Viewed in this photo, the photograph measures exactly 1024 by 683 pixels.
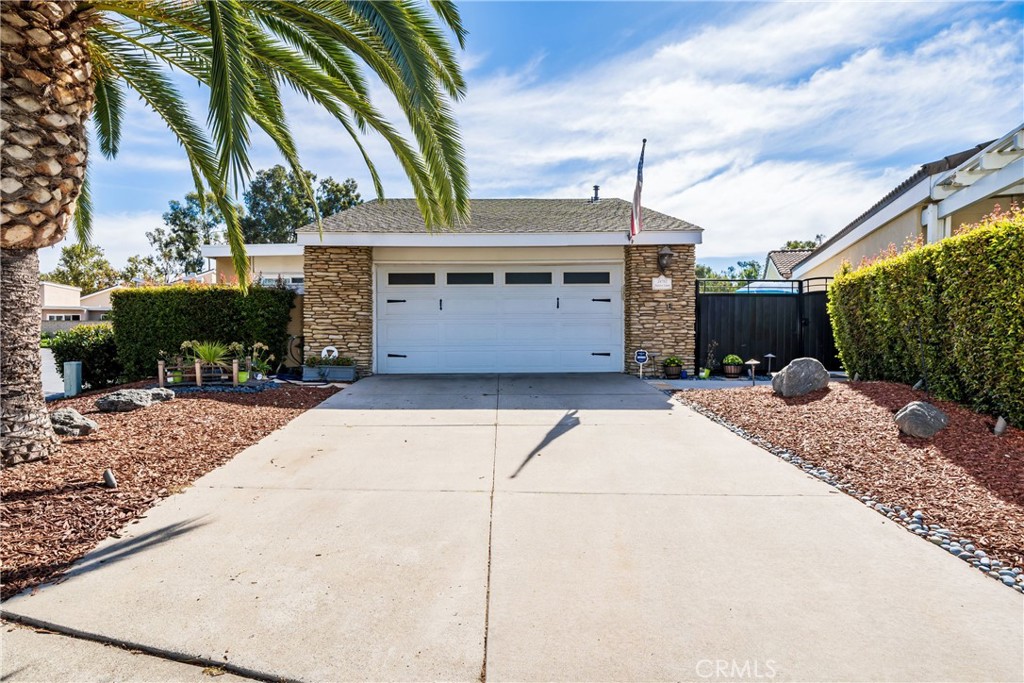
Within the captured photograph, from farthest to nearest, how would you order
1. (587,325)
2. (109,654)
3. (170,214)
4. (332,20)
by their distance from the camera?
1. (170,214)
2. (587,325)
3. (332,20)
4. (109,654)

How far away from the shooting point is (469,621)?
218 centimetres

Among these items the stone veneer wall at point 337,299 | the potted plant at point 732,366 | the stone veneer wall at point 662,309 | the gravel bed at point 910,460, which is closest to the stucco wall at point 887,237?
the potted plant at point 732,366

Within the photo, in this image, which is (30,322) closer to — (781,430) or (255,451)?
(255,451)

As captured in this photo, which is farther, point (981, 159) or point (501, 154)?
point (501, 154)

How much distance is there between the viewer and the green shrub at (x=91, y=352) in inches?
342

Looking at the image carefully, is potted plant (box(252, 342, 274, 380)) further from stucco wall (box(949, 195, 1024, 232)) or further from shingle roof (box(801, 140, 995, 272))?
stucco wall (box(949, 195, 1024, 232))

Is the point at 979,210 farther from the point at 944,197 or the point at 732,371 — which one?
the point at 732,371

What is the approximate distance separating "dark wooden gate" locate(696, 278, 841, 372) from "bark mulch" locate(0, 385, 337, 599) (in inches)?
302

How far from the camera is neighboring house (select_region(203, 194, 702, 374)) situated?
9.34 metres

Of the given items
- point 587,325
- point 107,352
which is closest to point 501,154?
point 587,325

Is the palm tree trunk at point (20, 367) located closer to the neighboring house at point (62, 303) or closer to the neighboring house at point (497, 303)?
the neighboring house at point (497, 303)

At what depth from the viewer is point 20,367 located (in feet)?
12.7

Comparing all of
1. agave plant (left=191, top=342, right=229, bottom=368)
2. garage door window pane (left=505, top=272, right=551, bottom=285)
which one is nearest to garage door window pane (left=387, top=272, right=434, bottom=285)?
garage door window pane (left=505, top=272, right=551, bottom=285)

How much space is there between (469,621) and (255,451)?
3341 millimetres
